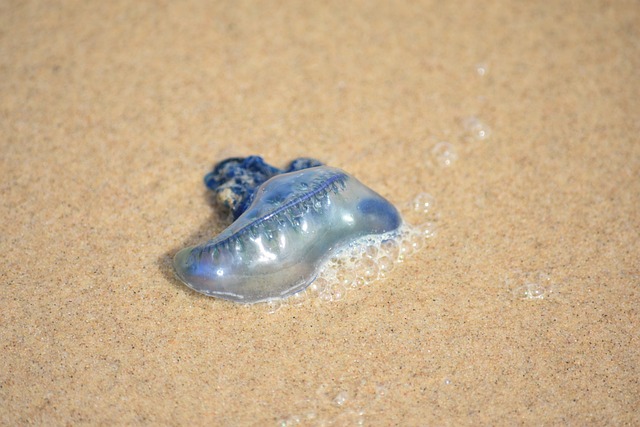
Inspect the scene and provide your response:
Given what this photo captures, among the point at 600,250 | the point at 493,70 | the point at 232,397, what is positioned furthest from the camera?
the point at 493,70

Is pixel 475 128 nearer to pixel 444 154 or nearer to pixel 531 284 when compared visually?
pixel 444 154

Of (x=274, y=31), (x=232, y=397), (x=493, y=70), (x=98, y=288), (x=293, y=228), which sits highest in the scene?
(x=274, y=31)

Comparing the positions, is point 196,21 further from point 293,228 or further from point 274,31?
point 293,228

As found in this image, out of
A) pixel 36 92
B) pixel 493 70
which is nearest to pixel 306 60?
pixel 493 70

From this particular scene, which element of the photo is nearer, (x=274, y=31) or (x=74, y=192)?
(x=74, y=192)

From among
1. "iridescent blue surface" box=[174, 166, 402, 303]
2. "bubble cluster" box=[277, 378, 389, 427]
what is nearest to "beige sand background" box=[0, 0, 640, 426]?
"bubble cluster" box=[277, 378, 389, 427]

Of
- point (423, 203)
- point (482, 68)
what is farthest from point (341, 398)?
point (482, 68)
